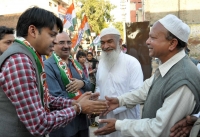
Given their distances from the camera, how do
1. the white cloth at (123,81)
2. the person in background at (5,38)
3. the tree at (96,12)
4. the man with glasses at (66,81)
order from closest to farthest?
the man with glasses at (66,81) → the white cloth at (123,81) → the person in background at (5,38) → the tree at (96,12)

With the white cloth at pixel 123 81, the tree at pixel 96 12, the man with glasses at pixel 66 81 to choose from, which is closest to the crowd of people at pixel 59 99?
the man with glasses at pixel 66 81

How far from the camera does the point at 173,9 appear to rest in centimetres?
1584

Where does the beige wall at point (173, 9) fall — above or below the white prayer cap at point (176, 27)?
above

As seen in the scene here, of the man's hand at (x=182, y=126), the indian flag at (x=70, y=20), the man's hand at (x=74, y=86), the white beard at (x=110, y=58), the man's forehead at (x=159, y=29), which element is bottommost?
the man's hand at (x=182, y=126)

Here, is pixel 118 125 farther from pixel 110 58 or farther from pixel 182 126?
pixel 110 58

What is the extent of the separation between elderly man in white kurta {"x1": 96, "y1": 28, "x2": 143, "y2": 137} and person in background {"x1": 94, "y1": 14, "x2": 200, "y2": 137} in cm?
111

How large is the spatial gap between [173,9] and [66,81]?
564 inches

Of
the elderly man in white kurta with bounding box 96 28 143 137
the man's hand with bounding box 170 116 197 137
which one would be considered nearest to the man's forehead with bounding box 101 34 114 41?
the elderly man in white kurta with bounding box 96 28 143 137

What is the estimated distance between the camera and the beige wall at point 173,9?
15.5 m

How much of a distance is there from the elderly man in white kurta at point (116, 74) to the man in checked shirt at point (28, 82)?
1.36 meters

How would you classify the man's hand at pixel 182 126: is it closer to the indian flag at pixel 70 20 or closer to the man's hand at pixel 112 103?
the man's hand at pixel 112 103

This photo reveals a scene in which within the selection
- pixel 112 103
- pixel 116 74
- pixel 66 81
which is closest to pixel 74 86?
pixel 66 81

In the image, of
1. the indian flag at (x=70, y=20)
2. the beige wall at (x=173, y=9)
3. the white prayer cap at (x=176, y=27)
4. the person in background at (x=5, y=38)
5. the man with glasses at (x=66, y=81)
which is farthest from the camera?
the beige wall at (x=173, y=9)

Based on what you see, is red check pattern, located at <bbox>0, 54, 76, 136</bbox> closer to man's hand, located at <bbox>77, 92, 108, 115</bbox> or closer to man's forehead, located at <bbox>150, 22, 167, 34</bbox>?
man's hand, located at <bbox>77, 92, 108, 115</bbox>
